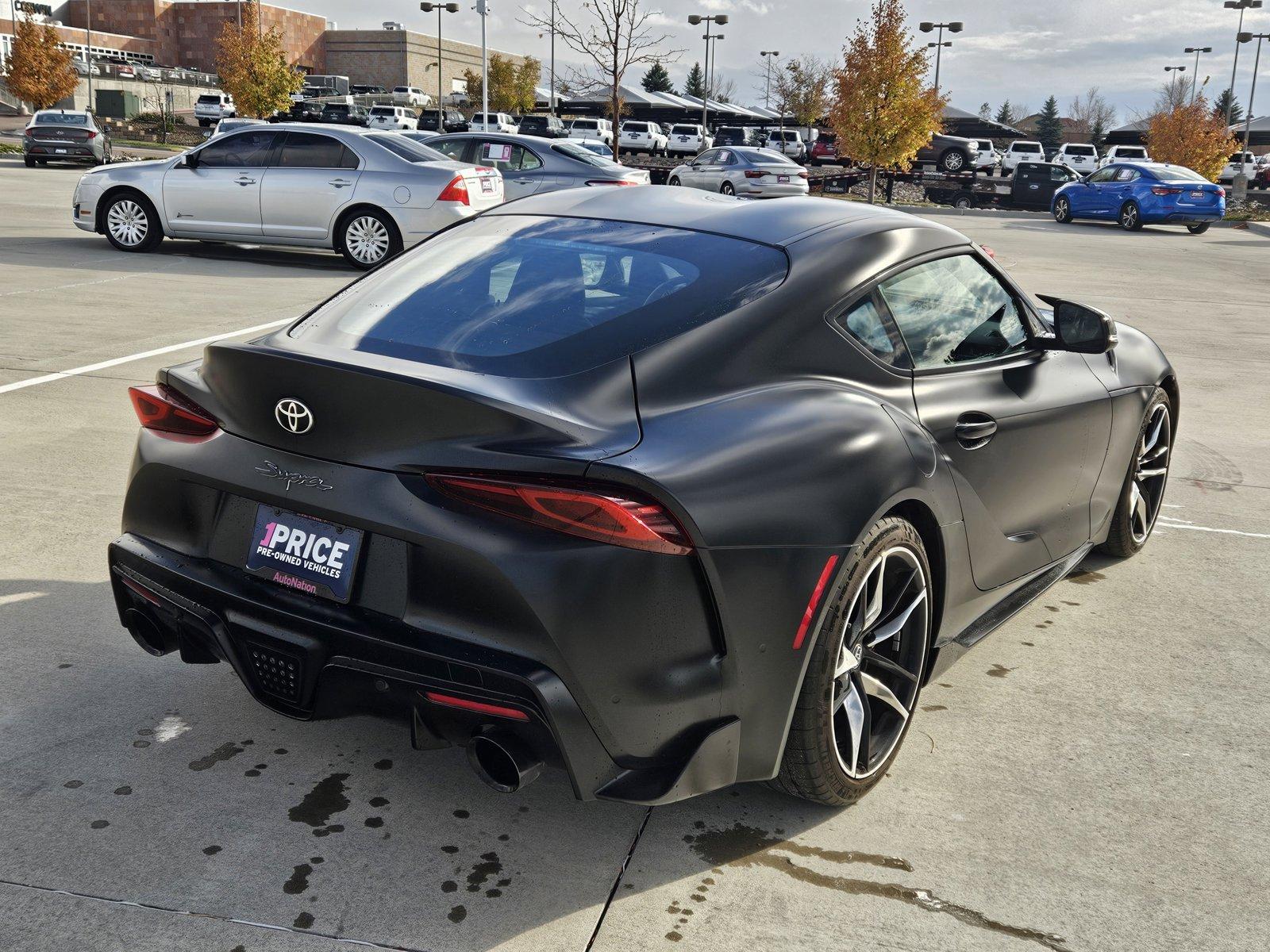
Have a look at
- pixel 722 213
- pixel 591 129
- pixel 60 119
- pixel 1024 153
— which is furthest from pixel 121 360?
pixel 1024 153

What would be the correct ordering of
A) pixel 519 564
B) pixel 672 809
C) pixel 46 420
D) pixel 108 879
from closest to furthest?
pixel 519 564 < pixel 108 879 < pixel 672 809 < pixel 46 420

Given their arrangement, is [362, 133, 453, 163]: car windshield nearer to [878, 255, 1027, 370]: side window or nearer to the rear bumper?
[878, 255, 1027, 370]: side window

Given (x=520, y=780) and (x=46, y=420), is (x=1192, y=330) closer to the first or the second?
(x=46, y=420)

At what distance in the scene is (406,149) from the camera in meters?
14.8

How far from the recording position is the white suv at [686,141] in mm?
58156

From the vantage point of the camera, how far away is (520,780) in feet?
8.80

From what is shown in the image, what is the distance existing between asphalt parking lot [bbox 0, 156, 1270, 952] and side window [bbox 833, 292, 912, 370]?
45.3 inches

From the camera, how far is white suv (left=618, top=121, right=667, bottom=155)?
6038cm

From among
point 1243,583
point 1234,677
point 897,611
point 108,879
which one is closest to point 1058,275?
point 1243,583

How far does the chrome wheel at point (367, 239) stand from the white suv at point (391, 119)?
4362cm

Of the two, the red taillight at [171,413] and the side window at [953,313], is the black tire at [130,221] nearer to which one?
the red taillight at [171,413]

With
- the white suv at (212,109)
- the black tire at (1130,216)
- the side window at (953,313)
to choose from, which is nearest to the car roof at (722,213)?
the side window at (953,313)

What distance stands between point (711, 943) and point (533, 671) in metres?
0.72

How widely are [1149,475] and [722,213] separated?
2641 millimetres
